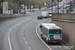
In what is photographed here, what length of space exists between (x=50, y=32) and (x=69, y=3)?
628 centimetres

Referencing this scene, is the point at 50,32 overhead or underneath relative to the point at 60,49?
overhead

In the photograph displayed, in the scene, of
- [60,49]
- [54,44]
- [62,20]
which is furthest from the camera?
[62,20]

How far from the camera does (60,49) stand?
29.0m

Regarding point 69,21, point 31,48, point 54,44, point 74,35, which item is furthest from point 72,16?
A: point 31,48

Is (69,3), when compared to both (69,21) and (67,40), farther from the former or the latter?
(67,40)

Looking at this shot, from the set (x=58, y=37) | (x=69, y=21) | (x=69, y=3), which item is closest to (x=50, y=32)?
(x=58, y=37)

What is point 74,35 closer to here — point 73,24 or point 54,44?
point 73,24

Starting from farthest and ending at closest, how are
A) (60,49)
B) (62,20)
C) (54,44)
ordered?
(62,20) < (54,44) < (60,49)

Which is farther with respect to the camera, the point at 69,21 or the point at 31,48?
the point at 69,21

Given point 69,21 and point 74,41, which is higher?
point 69,21

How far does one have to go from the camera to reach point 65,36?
34.3 m

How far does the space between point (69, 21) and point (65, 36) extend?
3284 mm

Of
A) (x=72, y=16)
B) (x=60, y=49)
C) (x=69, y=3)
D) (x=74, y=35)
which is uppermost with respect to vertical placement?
(x=69, y=3)

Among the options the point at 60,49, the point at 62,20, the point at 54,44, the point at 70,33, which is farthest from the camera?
the point at 62,20
